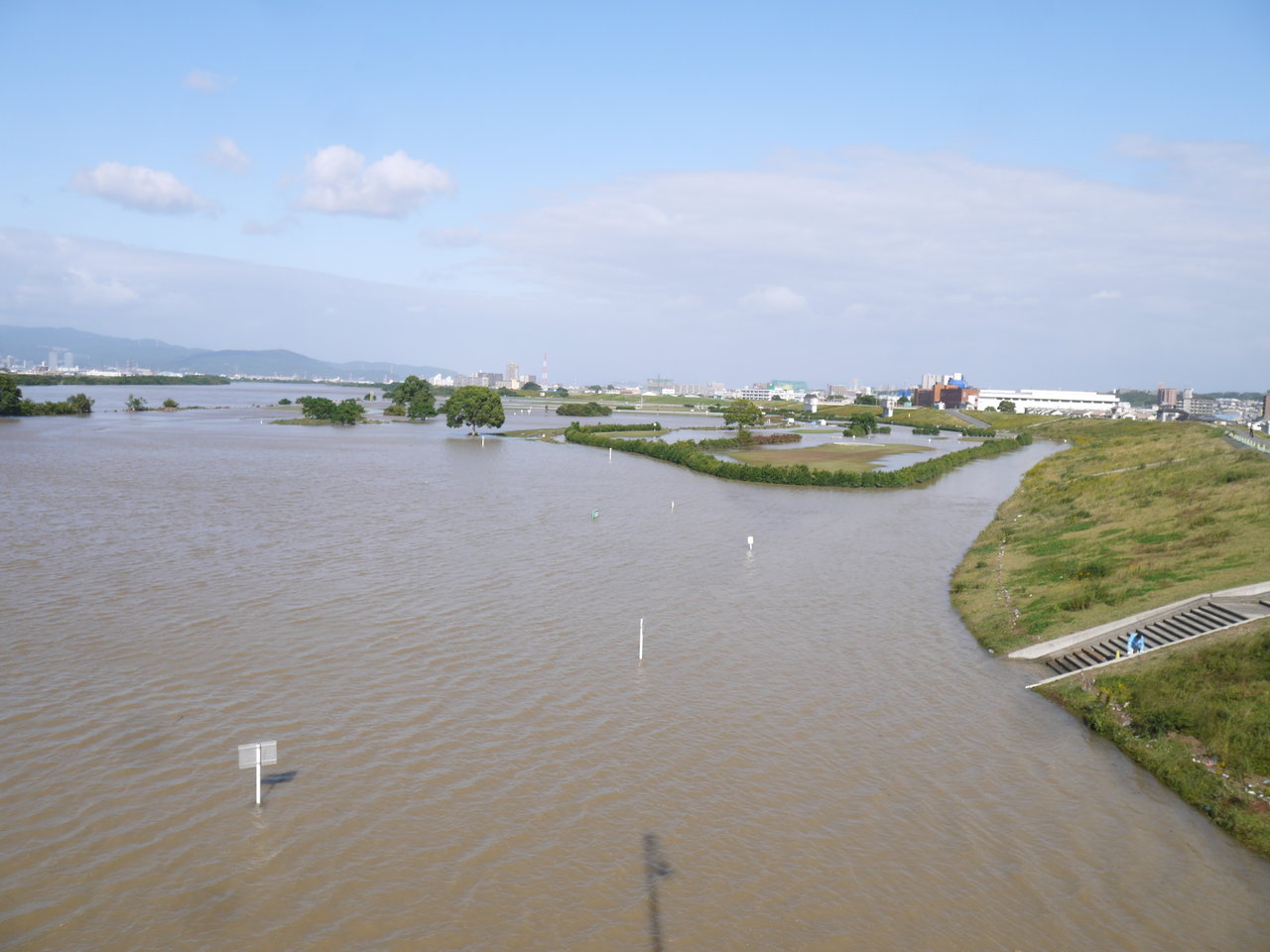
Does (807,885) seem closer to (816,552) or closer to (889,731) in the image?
(889,731)

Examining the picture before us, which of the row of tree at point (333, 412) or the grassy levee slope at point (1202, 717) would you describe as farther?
the row of tree at point (333, 412)

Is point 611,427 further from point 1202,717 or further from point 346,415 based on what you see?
point 1202,717

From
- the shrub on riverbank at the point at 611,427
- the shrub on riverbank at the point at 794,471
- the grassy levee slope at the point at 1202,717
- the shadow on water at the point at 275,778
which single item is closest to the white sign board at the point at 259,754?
the shadow on water at the point at 275,778

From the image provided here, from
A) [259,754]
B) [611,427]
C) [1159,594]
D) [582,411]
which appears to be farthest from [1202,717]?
[582,411]

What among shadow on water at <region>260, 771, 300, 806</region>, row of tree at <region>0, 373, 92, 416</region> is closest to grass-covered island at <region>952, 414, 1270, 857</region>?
shadow on water at <region>260, 771, 300, 806</region>

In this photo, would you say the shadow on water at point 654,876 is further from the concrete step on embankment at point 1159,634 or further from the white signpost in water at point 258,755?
the concrete step on embankment at point 1159,634
